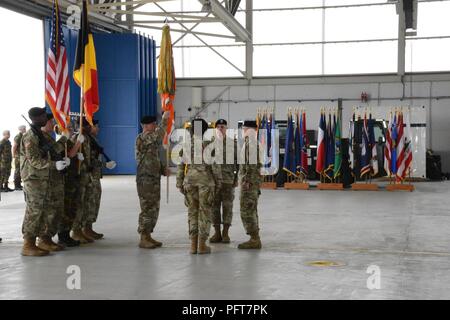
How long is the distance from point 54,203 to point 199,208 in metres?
1.76

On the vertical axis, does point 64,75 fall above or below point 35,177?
above

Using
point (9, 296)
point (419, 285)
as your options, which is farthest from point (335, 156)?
point (9, 296)

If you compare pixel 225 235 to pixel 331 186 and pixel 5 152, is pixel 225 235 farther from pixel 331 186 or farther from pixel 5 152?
pixel 5 152

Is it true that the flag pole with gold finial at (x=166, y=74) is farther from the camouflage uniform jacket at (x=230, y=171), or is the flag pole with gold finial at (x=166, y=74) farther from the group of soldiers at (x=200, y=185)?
the camouflage uniform jacket at (x=230, y=171)

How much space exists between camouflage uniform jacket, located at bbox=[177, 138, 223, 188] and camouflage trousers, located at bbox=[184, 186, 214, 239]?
0.23 ft

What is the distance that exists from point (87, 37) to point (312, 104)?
15696 millimetres

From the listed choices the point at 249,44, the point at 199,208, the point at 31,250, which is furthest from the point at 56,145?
the point at 249,44

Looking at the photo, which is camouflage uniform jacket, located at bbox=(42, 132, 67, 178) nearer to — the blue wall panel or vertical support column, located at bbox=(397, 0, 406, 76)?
the blue wall panel

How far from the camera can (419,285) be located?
18.8ft

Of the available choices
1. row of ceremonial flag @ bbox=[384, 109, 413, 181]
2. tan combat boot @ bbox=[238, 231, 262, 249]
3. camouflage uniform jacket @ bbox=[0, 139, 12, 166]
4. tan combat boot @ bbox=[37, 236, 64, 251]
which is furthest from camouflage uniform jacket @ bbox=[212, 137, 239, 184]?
camouflage uniform jacket @ bbox=[0, 139, 12, 166]

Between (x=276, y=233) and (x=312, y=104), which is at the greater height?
(x=312, y=104)

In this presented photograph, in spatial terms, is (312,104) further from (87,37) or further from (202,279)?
(202,279)

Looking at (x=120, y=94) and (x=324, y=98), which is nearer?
(x=120, y=94)

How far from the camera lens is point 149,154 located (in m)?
7.75
